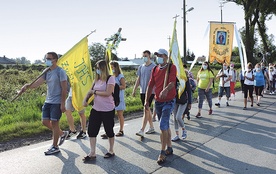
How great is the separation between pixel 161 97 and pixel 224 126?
11.8ft

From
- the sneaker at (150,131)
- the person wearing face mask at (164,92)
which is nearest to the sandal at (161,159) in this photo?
the person wearing face mask at (164,92)

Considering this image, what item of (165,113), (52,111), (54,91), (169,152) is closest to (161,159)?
(169,152)

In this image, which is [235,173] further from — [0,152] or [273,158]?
[0,152]

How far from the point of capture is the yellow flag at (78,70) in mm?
6121

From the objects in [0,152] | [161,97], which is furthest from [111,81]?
[0,152]

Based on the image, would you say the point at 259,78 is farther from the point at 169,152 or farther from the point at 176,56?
the point at 169,152

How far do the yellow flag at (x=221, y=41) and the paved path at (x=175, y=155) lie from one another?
4.90 m

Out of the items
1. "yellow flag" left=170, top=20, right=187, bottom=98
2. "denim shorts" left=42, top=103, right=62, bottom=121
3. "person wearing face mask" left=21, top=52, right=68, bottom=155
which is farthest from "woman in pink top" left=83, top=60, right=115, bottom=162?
"yellow flag" left=170, top=20, right=187, bottom=98

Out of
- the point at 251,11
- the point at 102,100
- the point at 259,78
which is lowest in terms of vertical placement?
the point at 259,78

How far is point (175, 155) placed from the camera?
5.53 meters

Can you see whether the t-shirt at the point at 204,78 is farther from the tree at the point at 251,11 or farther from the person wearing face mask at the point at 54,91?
the tree at the point at 251,11

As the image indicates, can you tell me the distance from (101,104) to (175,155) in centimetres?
158

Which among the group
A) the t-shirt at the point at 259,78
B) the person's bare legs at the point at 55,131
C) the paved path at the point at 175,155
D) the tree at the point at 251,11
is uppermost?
the tree at the point at 251,11

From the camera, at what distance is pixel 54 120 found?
561 cm
